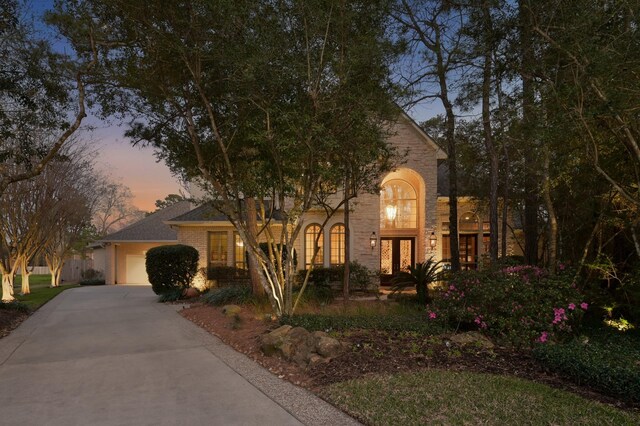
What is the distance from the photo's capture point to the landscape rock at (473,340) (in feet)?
24.7

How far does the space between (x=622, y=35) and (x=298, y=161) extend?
559cm

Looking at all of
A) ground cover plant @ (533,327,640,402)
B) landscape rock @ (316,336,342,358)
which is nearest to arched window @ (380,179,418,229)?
ground cover plant @ (533,327,640,402)

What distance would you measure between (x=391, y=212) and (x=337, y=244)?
2.64 meters

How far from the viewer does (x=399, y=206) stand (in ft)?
65.6

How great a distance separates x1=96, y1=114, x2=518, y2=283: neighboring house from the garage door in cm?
973

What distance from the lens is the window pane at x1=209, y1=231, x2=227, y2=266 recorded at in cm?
2058

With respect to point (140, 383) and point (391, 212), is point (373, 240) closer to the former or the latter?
point (391, 212)

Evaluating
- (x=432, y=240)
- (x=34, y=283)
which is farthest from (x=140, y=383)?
(x=34, y=283)

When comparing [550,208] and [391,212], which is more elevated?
[391,212]

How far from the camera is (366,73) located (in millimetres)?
9180

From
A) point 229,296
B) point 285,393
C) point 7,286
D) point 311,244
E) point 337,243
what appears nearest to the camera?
point 285,393

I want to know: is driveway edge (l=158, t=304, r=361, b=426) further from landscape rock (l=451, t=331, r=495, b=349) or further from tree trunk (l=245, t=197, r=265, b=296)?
tree trunk (l=245, t=197, r=265, b=296)

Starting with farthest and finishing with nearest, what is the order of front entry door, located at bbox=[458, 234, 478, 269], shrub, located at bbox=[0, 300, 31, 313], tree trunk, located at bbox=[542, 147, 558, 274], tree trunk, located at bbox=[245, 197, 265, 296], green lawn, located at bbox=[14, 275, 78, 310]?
front entry door, located at bbox=[458, 234, 478, 269] → green lawn, located at bbox=[14, 275, 78, 310] → shrub, located at bbox=[0, 300, 31, 313] → tree trunk, located at bbox=[245, 197, 265, 296] → tree trunk, located at bbox=[542, 147, 558, 274]

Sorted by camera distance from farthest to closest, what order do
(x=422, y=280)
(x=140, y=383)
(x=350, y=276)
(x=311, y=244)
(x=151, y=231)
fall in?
(x=151, y=231), (x=311, y=244), (x=350, y=276), (x=422, y=280), (x=140, y=383)
